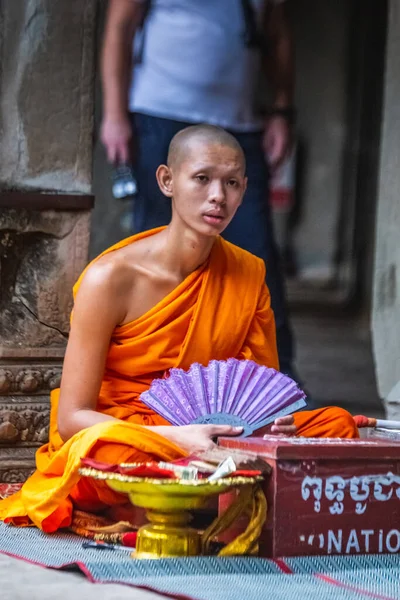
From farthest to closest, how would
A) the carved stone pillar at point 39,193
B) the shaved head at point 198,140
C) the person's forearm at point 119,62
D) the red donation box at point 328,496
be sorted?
the person's forearm at point 119,62, the carved stone pillar at point 39,193, the shaved head at point 198,140, the red donation box at point 328,496

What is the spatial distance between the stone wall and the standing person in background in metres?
0.53

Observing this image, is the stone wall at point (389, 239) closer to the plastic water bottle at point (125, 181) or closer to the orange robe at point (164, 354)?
the plastic water bottle at point (125, 181)

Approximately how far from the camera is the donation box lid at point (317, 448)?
10.6ft

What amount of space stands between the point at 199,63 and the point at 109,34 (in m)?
0.43

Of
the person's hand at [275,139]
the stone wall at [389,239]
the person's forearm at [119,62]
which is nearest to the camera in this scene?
the person's forearm at [119,62]

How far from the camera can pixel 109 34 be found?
5.06 metres

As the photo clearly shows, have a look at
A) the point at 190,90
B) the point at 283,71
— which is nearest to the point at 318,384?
the point at 283,71

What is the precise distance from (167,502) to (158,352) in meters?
0.87

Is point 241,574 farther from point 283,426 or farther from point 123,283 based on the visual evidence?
point 123,283

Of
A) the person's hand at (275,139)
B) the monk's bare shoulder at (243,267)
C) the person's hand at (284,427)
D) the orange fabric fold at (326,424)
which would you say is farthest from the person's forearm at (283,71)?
the person's hand at (284,427)

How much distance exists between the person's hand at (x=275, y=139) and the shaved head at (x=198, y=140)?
52.7 inches

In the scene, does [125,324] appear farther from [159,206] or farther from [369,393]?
[369,393]

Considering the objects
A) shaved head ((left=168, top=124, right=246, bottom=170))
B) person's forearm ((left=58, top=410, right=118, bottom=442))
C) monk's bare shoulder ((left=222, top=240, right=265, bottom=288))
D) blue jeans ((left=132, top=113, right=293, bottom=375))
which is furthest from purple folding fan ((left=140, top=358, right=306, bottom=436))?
blue jeans ((left=132, top=113, right=293, bottom=375))

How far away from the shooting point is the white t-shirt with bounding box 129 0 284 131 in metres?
5.15
